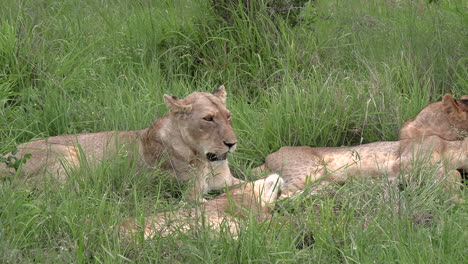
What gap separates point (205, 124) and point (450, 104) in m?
1.80

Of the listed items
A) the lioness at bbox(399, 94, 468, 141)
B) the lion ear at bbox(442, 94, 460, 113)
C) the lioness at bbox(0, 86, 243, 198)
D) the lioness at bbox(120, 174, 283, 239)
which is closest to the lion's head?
the lioness at bbox(0, 86, 243, 198)

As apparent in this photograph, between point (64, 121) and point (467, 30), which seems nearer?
point (64, 121)

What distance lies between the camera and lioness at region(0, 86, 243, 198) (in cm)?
549

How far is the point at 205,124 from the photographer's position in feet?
18.3

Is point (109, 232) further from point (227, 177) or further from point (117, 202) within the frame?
point (227, 177)

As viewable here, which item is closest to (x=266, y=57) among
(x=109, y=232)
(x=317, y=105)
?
(x=317, y=105)

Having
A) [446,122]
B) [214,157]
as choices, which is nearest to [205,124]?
[214,157]

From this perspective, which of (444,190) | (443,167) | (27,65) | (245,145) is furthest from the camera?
(27,65)

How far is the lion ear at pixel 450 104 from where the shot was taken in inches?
235

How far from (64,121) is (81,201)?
6.49ft

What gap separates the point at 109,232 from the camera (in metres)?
4.10

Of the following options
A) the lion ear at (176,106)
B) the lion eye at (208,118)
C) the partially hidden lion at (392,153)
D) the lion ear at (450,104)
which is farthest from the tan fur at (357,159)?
the lion ear at (176,106)

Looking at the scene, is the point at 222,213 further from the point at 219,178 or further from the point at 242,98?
the point at 242,98

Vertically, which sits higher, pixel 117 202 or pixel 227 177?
pixel 117 202
